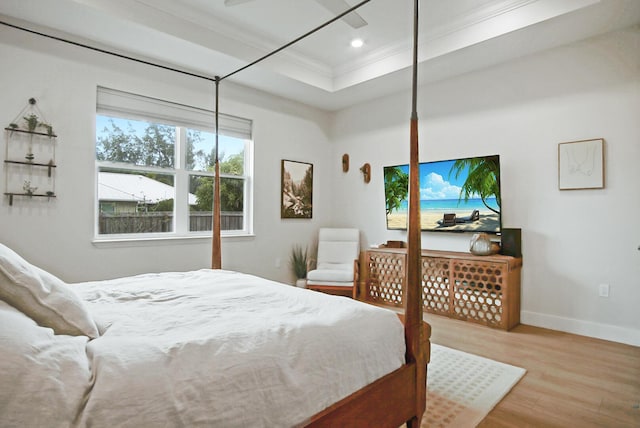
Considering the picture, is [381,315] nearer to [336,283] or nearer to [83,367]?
[83,367]

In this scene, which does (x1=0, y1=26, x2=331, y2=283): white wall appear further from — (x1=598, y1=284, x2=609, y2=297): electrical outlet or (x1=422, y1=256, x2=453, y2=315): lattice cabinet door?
(x1=598, y1=284, x2=609, y2=297): electrical outlet

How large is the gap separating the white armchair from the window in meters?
1.05

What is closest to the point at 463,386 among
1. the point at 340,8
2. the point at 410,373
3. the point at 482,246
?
the point at 410,373

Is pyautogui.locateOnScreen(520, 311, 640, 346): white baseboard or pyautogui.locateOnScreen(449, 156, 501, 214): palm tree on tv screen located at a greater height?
pyautogui.locateOnScreen(449, 156, 501, 214): palm tree on tv screen

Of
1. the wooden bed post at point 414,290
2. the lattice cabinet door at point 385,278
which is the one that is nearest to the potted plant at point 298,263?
the lattice cabinet door at point 385,278

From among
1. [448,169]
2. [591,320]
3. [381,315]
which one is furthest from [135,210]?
[591,320]

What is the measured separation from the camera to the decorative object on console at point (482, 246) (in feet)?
11.8

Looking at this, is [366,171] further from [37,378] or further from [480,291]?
[37,378]

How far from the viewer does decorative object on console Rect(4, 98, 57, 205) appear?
A: 2.90m

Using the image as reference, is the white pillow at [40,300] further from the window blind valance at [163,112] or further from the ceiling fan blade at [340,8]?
the window blind valance at [163,112]

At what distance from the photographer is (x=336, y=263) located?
486 centimetres

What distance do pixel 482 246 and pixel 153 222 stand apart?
11.1ft

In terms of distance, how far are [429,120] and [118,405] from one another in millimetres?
4246

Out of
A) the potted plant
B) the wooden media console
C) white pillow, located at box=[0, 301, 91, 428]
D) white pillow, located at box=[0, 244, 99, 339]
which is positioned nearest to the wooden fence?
the potted plant
